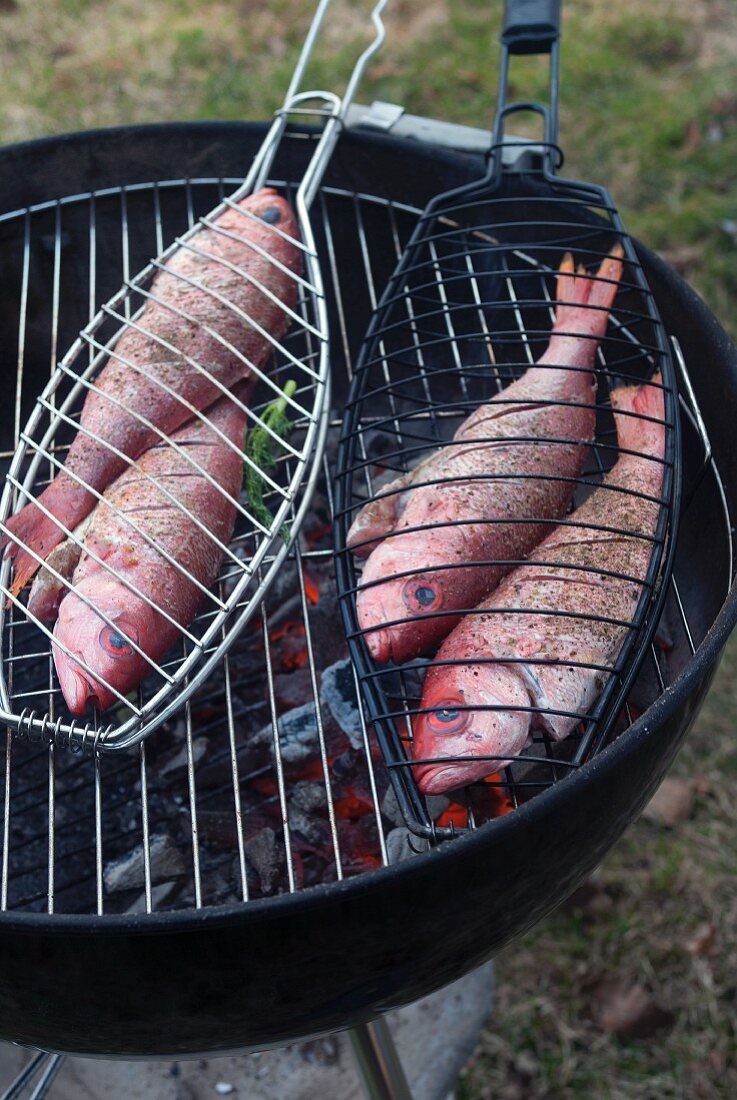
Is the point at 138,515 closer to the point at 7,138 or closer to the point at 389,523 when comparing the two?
the point at 389,523

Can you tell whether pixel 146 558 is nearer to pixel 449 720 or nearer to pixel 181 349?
pixel 181 349

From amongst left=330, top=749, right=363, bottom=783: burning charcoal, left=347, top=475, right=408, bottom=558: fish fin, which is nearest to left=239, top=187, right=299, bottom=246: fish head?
left=347, top=475, right=408, bottom=558: fish fin

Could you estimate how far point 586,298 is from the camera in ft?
7.70

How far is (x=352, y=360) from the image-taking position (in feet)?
9.75

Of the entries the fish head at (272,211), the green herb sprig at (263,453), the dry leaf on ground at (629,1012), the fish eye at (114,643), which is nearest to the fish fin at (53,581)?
the fish eye at (114,643)

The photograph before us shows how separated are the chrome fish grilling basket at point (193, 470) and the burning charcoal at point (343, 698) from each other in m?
0.26

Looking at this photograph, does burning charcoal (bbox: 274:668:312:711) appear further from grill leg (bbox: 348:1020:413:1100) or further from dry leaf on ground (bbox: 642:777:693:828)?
dry leaf on ground (bbox: 642:777:693:828)

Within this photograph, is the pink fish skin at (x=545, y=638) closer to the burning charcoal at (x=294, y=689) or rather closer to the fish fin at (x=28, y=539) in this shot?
the burning charcoal at (x=294, y=689)

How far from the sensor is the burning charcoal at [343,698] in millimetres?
2135

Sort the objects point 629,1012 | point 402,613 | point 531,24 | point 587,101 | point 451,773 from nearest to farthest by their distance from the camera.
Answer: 1. point 451,773
2. point 402,613
3. point 531,24
4. point 629,1012
5. point 587,101

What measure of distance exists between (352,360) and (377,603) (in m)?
1.26

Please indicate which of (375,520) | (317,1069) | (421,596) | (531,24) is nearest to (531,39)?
(531,24)

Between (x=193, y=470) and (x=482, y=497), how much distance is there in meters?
0.63

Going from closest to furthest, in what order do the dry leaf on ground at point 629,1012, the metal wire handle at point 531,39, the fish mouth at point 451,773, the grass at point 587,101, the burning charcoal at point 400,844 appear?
the fish mouth at point 451,773
the burning charcoal at point 400,844
the metal wire handle at point 531,39
the dry leaf on ground at point 629,1012
the grass at point 587,101
